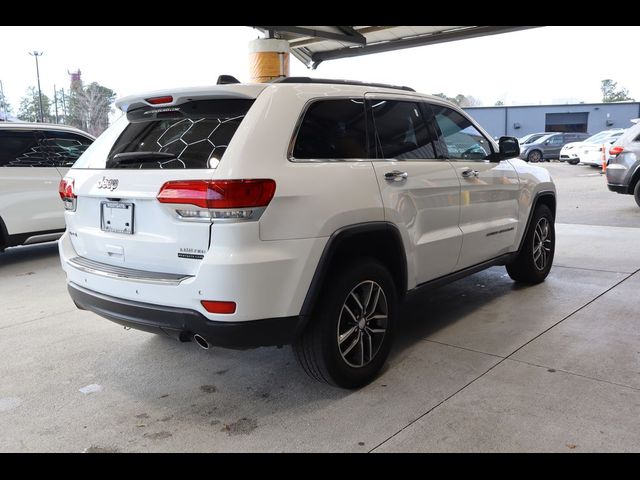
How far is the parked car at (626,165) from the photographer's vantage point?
10.5m

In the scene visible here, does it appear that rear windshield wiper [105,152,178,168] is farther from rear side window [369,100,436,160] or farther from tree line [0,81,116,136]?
tree line [0,81,116,136]

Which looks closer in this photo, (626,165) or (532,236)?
(532,236)

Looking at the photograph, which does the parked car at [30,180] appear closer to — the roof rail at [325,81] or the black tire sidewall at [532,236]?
the roof rail at [325,81]

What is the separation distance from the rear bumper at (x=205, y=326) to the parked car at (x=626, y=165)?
32.1 ft

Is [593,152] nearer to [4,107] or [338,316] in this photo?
[338,316]

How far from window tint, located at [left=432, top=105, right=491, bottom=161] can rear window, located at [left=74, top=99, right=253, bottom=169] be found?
73.3 inches

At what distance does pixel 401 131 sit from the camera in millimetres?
3846

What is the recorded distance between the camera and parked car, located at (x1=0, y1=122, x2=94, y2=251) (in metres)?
7.09

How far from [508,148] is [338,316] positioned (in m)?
2.59

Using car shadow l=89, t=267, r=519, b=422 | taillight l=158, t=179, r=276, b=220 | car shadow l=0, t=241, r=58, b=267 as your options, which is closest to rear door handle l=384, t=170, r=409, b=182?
taillight l=158, t=179, r=276, b=220

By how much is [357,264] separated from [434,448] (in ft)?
3.65

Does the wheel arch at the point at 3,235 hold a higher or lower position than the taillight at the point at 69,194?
lower

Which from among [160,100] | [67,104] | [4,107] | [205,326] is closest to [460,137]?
[160,100]

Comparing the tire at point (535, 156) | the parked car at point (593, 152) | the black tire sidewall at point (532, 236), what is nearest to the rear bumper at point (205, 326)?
the black tire sidewall at point (532, 236)
